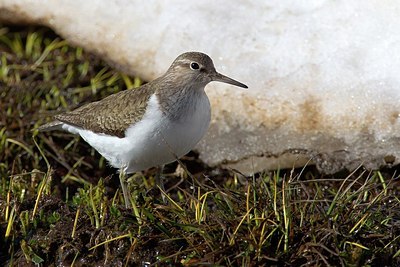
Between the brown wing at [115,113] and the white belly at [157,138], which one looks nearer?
the white belly at [157,138]

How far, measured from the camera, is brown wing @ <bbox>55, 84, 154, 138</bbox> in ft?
21.8

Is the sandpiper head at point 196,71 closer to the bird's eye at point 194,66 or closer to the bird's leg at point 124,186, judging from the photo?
the bird's eye at point 194,66

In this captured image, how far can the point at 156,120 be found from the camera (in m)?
6.44

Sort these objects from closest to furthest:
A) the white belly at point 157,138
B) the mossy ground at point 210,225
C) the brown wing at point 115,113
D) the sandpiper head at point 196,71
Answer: the mossy ground at point 210,225, the white belly at point 157,138, the brown wing at point 115,113, the sandpiper head at point 196,71

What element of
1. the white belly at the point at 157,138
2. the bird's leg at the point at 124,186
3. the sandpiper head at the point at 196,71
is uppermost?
the sandpiper head at the point at 196,71

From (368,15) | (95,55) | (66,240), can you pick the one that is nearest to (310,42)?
(368,15)

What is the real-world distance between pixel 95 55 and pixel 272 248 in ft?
13.7

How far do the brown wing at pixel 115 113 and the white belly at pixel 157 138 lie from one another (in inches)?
2.7

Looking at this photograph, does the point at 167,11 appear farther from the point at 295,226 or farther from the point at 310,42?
the point at 295,226

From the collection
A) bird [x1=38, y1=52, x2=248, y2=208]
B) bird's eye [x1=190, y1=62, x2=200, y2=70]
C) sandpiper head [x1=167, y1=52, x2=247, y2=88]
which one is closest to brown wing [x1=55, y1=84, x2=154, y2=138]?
bird [x1=38, y1=52, x2=248, y2=208]

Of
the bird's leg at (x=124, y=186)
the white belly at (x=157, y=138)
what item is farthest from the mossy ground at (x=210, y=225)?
the white belly at (x=157, y=138)

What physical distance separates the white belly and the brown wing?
0.07 m

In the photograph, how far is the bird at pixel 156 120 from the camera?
6.45 meters

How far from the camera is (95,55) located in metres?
9.11
